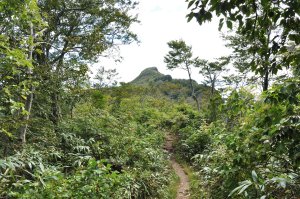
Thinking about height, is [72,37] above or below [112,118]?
above

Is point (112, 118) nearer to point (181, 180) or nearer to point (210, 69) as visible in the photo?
point (181, 180)

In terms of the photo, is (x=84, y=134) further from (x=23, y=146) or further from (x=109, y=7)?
(x=109, y=7)

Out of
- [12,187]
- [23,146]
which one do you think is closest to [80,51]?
[23,146]

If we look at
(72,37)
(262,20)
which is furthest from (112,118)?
(262,20)

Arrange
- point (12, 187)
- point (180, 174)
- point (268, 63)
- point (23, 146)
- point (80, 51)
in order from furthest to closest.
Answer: point (180, 174), point (80, 51), point (23, 146), point (12, 187), point (268, 63)

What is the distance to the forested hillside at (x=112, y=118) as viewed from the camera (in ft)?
6.64

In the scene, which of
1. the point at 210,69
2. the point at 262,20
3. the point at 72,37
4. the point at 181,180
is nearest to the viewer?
the point at 262,20

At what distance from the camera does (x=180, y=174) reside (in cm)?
1144

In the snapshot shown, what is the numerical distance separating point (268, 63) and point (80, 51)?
7169 millimetres

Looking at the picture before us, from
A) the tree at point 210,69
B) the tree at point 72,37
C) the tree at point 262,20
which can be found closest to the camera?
the tree at point 262,20

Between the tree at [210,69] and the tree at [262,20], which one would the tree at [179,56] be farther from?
the tree at [262,20]

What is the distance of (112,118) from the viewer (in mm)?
9789

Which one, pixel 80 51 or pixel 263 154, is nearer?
pixel 263 154

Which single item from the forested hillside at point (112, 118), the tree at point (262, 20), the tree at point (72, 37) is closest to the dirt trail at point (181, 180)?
the forested hillside at point (112, 118)
